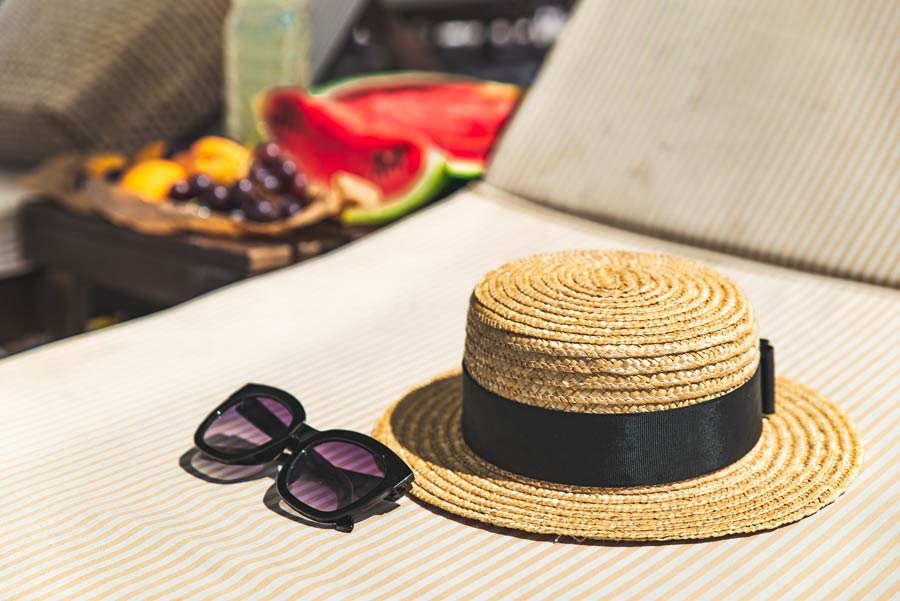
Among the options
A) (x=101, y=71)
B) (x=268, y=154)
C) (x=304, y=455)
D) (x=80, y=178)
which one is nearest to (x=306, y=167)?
(x=268, y=154)

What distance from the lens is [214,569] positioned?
0.79 metres

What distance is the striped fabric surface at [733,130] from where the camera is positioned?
135 cm

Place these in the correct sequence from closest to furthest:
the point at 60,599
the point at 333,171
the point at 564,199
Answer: the point at 60,599, the point at 564,199, the point at 333,171

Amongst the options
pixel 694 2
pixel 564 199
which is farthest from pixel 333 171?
pixel 694 2

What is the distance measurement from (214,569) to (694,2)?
117 cm

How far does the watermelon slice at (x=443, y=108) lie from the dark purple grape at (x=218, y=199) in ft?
1.23

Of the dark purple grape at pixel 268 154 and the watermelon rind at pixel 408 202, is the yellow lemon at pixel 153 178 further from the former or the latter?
the watermelon rind at pixel 408 202

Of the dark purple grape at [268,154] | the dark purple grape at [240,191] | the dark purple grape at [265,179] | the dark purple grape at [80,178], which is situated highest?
the dark purple grape at [268,154]

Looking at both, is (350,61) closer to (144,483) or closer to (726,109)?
(726,109)

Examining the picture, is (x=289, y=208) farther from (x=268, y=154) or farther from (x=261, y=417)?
(x=261, y=417)

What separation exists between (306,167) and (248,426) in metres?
1.17

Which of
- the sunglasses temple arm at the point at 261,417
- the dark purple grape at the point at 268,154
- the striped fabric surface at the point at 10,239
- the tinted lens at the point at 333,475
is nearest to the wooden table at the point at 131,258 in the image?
the striped fabric surface at the point at 10,239

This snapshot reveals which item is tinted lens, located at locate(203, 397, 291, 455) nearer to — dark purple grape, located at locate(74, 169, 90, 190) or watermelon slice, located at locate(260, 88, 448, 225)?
watermelon slice, located at locate(260, 88, 448, 225)

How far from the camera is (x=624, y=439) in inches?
31.8
